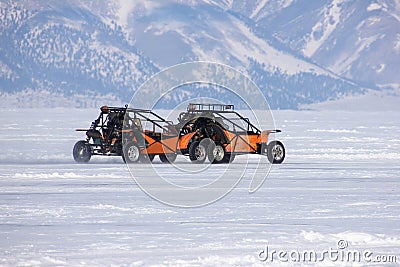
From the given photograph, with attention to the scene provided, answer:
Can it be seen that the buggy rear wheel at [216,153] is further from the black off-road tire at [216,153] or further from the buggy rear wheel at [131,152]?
the buggy rear wheel at [131,152]

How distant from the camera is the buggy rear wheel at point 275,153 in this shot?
2644 centimetres

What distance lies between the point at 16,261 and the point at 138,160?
13.9m

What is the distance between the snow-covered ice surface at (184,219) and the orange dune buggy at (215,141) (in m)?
1.94

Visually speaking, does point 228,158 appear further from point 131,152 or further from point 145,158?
point 131,152

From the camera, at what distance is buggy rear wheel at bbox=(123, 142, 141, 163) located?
24.9 metres

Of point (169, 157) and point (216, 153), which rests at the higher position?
point (216, 153)

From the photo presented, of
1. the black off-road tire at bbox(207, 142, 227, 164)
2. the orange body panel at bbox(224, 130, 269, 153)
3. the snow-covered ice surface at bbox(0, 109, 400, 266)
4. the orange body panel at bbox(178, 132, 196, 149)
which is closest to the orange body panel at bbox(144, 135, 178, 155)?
the orange body panel at bbox(178, 132, 196, 149)

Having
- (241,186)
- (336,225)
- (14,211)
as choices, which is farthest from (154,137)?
(336,225)

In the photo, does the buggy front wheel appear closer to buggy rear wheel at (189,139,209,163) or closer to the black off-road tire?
the black off-road tire

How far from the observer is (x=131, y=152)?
2500 centimetres

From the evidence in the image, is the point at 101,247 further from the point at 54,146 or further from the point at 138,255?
the point at 54,146

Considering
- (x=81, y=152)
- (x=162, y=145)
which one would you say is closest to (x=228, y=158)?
(x=162, y=145)

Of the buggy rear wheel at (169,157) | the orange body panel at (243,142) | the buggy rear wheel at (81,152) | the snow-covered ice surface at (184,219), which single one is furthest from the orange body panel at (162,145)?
the buggy rear wheel at (81,152)

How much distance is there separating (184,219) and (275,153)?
472 inches
